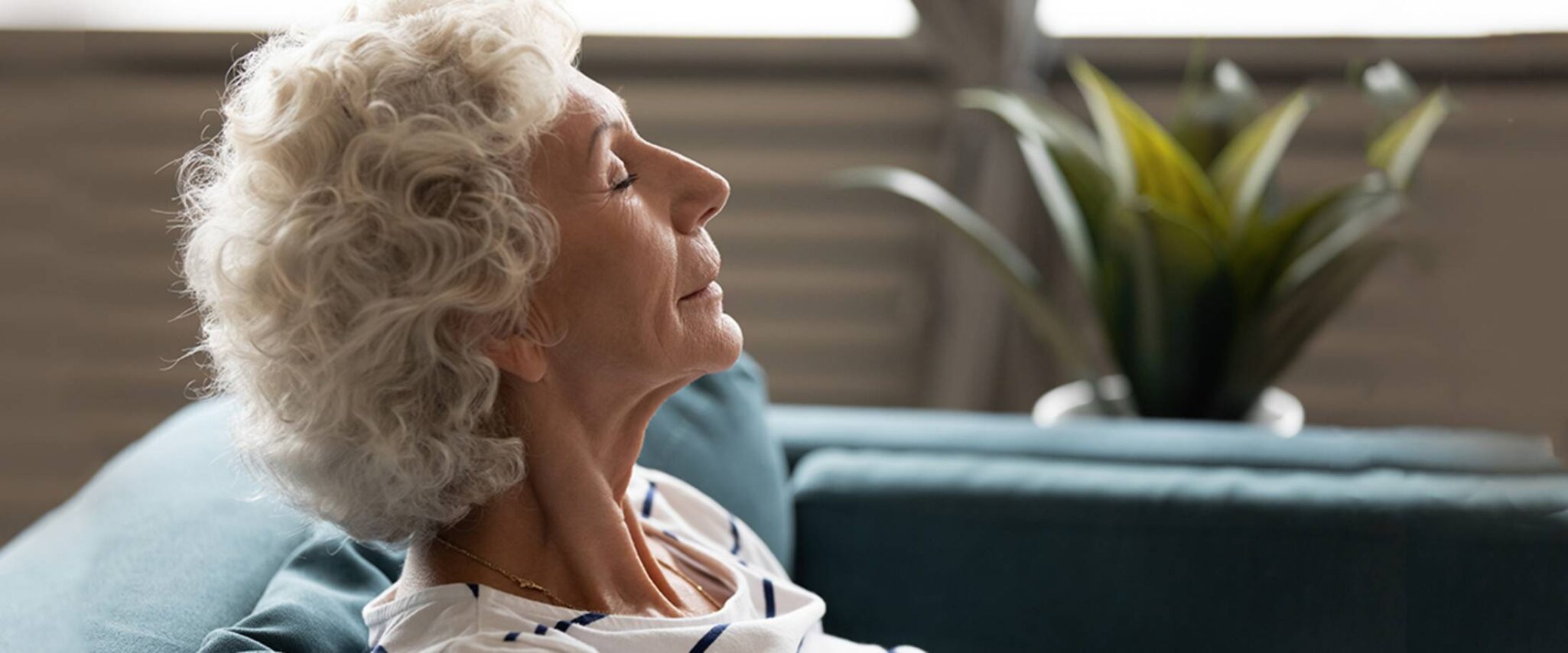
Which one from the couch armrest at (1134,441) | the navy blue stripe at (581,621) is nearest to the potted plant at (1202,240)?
the couch armrest at (1134,441)

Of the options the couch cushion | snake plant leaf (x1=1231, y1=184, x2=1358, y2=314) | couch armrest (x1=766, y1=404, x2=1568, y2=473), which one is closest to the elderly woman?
the couch cushion

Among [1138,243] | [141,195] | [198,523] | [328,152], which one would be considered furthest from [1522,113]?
[141,195]

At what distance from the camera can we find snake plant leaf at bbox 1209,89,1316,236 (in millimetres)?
2148

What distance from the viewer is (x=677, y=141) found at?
3.02 m

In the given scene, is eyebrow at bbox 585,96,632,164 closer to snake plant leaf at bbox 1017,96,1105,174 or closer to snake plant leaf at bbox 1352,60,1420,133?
snake plant leaf at bbox 1017,96,1105,174

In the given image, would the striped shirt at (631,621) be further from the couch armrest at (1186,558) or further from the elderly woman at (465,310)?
the couch armrest at (1186,558)

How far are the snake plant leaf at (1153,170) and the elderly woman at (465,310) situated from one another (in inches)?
45.9

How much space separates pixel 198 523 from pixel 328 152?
0.49 m

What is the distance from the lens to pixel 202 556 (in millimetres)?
1272

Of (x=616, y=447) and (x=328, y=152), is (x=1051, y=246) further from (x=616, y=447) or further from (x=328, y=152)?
(x=328, y=152)

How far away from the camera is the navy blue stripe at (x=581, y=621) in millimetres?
1076

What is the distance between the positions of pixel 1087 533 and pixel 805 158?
61.1 inches

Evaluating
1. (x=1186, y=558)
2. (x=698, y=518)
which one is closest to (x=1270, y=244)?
(x=1186, y=558)

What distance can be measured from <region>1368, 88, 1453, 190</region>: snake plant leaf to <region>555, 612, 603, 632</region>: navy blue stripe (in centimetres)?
153
